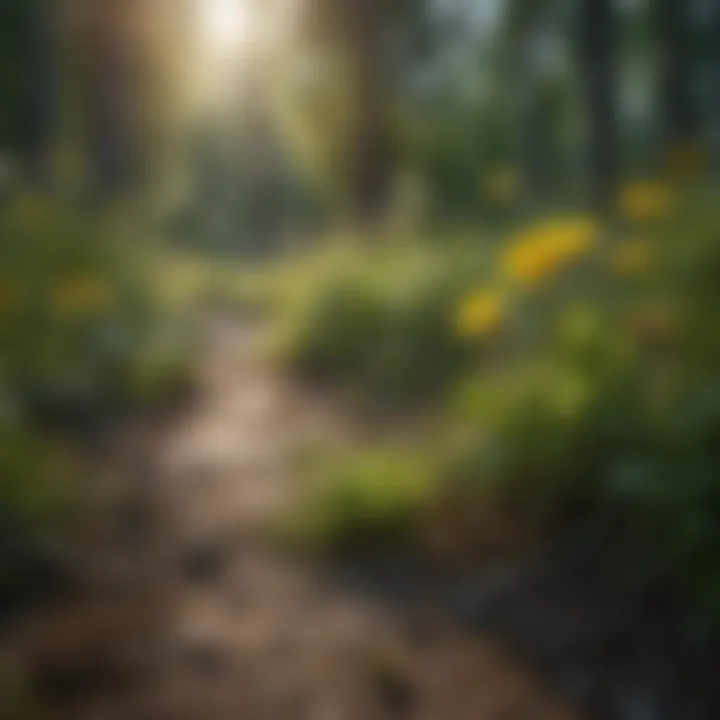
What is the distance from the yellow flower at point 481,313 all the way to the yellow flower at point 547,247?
0.08 metres

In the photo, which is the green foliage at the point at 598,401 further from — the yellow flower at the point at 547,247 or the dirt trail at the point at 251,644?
the dirt trail at the point at 251,644

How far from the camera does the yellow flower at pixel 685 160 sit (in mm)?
1980

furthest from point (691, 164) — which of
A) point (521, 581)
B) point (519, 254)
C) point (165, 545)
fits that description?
point (165, 545)

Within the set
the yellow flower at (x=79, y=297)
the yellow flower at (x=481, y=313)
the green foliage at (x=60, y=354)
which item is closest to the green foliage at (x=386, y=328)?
the yellow flower at (x=481, y=313)

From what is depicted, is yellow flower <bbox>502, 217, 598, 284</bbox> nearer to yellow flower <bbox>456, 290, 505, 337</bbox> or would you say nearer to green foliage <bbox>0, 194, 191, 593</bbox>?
yellow flower <bbox>456, 290, 505, 337</bbox>

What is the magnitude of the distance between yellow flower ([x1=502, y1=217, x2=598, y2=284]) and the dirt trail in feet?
2.07

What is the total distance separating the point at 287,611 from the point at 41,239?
105 cm

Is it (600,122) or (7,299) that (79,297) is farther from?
(600,122)

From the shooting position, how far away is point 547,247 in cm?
191

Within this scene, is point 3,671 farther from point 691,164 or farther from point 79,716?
point 691,164

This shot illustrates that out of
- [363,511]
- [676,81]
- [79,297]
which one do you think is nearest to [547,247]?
[676,81]

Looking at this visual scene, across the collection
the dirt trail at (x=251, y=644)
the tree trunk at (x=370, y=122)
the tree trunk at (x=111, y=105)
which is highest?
the tree trunk at (x=111, y=105)

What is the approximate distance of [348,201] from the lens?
292 centimetres

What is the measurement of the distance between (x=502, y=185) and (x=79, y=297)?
108 cm
